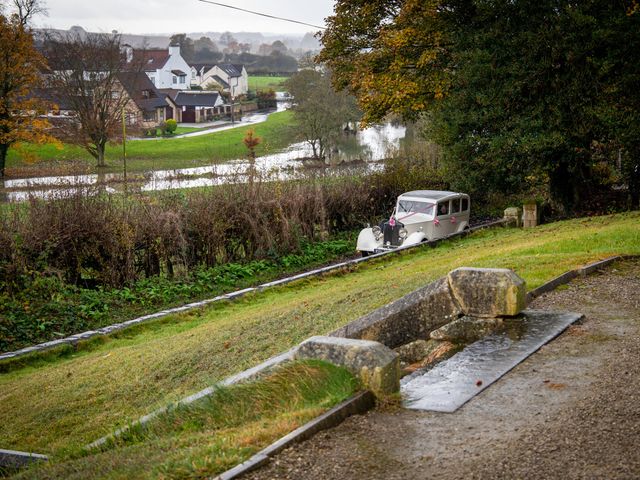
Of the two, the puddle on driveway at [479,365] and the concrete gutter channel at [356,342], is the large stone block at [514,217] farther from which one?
the puddle on driveway at [479,365]

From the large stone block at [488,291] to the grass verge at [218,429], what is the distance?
2.98 m

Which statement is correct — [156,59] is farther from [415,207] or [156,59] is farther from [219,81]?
[415,207]

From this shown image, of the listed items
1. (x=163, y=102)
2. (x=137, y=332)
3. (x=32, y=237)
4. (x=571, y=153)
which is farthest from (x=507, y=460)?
(x=163, y=102)

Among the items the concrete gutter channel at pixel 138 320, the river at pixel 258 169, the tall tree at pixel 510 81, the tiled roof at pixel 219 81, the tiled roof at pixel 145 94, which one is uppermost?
the tiled roof at pixel 219 81

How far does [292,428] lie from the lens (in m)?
Answer: 6.09

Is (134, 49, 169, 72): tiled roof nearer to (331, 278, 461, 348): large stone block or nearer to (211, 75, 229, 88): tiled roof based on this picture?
(211, 75, 229, 88): tiled roof

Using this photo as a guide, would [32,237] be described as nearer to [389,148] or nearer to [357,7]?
[357,7]

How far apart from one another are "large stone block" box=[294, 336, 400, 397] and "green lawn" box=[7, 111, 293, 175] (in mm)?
49319

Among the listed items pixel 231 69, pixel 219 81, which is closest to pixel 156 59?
pixel 219 81

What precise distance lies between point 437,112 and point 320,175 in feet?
19.3

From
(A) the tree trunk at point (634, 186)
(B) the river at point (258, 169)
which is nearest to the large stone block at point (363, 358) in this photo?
(B) the river at point (258, 169)

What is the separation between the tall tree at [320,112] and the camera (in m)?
59.8

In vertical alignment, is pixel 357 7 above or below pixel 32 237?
above

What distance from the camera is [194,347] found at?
12.1m
